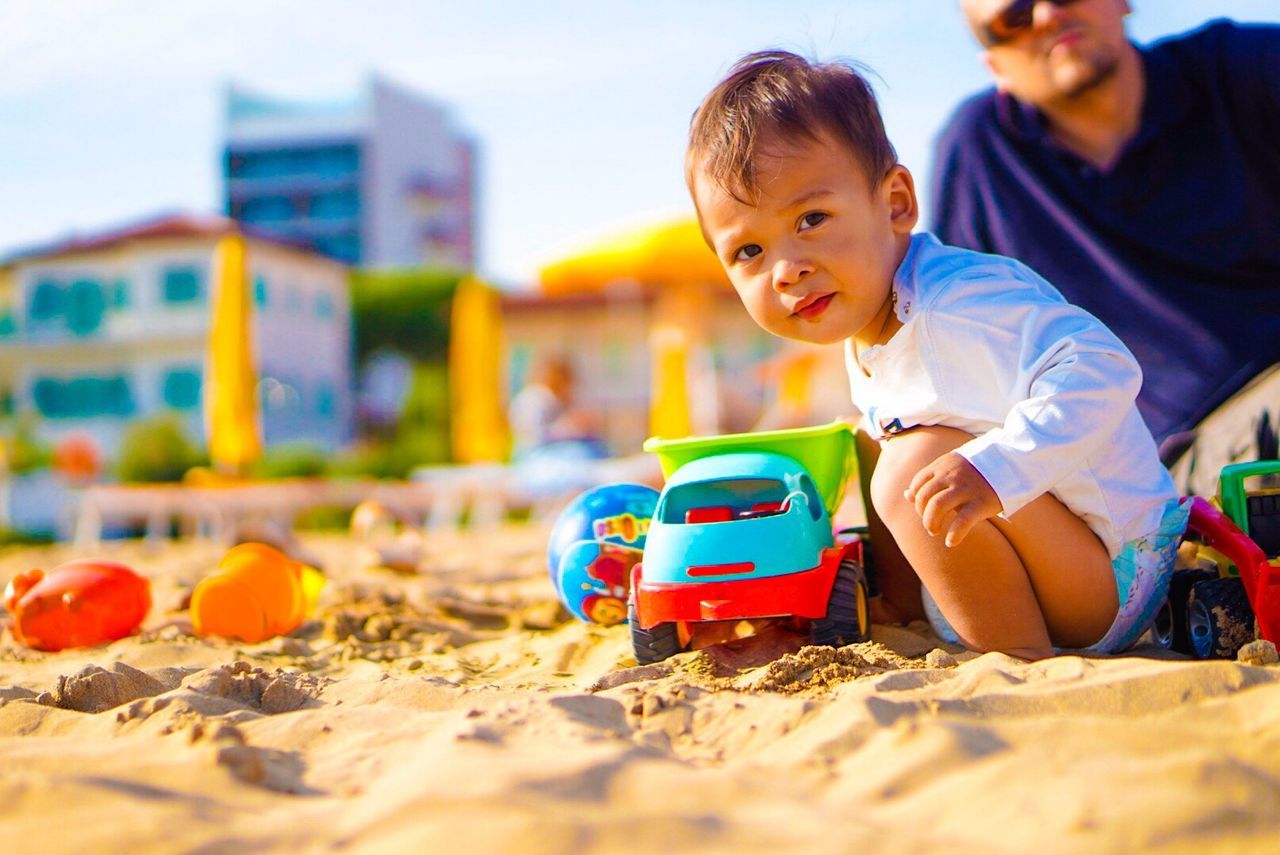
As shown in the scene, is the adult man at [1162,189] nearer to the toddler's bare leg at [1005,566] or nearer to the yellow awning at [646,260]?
the toddler's bare leg at [1005,566]

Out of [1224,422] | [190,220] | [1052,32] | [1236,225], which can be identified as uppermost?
[190,220]

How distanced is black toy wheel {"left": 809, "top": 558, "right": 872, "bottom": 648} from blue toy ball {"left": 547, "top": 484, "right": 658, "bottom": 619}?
602 mm

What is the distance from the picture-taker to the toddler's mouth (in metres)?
2.14

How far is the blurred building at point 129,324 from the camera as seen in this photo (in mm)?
24781

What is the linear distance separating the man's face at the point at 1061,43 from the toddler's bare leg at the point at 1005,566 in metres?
1.46

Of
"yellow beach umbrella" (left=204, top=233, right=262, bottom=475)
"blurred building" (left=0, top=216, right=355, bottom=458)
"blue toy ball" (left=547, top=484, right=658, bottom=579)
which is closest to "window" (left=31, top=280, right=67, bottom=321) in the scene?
"blurred building" (left=0, top=216, right=355, bottom=458)

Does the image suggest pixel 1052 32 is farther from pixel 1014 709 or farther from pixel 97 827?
pixel 97 827

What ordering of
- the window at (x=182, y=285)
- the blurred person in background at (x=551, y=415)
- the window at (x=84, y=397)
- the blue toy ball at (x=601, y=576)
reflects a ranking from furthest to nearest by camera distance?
1. the window at (x=84, y=397)
2. the window at (x=182, y=285)
3. the blurred person in background at (x=551, y=415)
4. the blue toy ball at (x=601, y=576)

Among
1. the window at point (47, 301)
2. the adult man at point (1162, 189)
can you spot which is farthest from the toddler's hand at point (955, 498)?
the window at point (47, 301)

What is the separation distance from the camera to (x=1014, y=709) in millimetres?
1639

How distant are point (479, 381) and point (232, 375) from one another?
254 cm

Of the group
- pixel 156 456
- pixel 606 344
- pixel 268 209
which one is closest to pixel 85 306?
pixel 156 456

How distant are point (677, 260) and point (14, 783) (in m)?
8.53

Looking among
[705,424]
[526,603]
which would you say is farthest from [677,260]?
[526,603]
